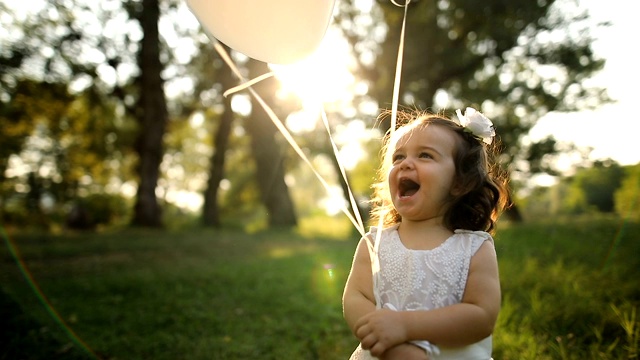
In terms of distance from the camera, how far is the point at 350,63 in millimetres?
11719

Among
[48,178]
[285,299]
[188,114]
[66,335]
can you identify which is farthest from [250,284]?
[48,178]

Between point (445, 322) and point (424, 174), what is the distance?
0.47m

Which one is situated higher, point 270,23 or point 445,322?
point 270,23

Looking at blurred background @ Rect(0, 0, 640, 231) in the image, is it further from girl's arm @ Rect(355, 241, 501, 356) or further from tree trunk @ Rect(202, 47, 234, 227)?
girl's arm @ Rect(355, 241, 501, 356)

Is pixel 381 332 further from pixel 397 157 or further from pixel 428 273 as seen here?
pixel 397 157

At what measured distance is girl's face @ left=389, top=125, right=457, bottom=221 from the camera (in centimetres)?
168

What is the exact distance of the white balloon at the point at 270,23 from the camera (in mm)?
2102

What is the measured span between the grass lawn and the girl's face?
5.04 ft

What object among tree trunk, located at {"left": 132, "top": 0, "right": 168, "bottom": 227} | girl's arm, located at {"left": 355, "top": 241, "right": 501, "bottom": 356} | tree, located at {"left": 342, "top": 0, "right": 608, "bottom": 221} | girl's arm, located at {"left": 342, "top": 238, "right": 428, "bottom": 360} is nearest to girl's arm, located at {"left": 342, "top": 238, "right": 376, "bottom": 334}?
girl's arm, located at {"left": 342, "top": 238, "right": 428, "bottom": 360}

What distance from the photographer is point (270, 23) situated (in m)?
2.17

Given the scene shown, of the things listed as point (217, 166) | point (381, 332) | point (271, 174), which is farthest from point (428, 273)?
point (271, 174)

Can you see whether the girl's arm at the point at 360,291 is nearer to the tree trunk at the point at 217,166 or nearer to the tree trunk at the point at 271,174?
the tree trunk at the point at 217,166

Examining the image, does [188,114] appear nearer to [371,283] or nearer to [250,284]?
[250,284]

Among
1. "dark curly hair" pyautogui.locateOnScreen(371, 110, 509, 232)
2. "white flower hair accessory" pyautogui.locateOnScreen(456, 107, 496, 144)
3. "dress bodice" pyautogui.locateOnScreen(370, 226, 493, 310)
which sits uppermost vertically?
"white flower hair accessory" pyautogui.locateOnScreen(456, 107, 496, 144)
